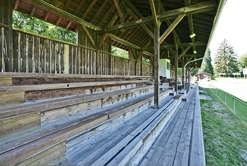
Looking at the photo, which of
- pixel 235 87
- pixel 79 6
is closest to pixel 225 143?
pixel 79 6

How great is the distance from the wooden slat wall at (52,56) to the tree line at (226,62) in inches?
2334

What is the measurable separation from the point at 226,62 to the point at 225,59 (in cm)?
137

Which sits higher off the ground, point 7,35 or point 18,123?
point 7,35

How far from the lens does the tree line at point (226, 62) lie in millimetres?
50812

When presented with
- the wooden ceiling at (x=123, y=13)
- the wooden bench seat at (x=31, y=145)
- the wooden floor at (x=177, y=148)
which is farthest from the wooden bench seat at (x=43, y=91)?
the wooden ceiling at (x=123, y=13)

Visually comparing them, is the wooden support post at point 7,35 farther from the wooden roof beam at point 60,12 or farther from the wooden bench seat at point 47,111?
the wooden bench seat at point 47,111

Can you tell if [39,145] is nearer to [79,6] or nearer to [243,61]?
[79,6]

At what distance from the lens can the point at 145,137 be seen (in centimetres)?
186

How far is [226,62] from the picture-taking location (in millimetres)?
52406

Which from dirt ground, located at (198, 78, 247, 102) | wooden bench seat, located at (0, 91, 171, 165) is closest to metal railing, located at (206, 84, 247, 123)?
dirt ground, located at (198, 78, 247, 102)

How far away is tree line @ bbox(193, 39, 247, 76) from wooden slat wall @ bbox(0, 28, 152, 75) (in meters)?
59.3

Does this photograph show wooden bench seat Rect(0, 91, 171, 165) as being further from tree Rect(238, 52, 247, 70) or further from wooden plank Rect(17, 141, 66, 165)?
tree Rect(238, 52, 247, 70)

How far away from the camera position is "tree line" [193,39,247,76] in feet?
167

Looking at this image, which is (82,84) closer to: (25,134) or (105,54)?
(25,134)
